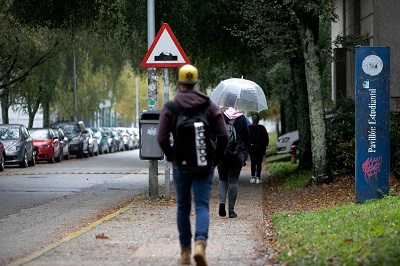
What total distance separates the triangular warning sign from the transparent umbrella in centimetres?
88

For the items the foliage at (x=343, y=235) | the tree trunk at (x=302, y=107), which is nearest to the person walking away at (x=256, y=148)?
the tree trunk at (x=302, y=107)

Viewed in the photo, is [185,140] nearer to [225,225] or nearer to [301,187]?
[225,225]

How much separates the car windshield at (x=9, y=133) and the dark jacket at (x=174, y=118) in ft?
86.9

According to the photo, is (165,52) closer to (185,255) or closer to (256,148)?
(185,255)

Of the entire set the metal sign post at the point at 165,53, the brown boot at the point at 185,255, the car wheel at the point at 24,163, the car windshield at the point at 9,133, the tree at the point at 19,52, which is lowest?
the car wheel at the point at 24,163

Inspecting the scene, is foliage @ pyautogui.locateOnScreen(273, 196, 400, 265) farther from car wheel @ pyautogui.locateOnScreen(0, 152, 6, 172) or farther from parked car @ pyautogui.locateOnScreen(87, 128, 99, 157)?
→ parked car @ pyautogui.locateOnScreen(87, 128, 99, 157)

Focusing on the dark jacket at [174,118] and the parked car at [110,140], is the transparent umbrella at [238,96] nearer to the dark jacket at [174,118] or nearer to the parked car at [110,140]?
the dark jacket at [174,118]

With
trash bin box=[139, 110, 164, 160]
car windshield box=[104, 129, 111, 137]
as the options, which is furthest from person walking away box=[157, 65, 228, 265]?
car windshield box=[104, 129, 111, 137]

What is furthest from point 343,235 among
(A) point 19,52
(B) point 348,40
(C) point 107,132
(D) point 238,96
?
(C) point 107,132

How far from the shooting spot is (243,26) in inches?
974

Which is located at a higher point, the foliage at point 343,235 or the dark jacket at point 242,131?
the dark jacket at point 242,131

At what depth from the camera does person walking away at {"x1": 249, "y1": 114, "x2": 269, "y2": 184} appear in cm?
2456

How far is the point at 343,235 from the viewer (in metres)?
10.5

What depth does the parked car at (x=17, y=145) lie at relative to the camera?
112 ft
